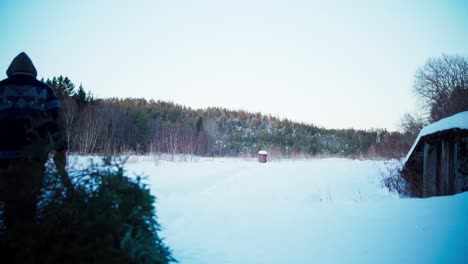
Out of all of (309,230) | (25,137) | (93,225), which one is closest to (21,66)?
(25,137)

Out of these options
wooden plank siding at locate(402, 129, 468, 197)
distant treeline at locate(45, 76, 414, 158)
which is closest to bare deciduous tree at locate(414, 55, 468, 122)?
distant treeline at locate(45, 76, 414, 158)

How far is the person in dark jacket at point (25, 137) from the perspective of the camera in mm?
1561

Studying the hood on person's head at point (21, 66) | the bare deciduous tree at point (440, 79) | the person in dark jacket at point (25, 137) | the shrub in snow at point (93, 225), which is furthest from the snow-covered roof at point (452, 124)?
the bare deciduous tree at point (440, 79)

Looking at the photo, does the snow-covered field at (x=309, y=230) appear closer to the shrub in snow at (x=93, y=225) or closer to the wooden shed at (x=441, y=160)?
the shrub in snow at (x=93, y=225)

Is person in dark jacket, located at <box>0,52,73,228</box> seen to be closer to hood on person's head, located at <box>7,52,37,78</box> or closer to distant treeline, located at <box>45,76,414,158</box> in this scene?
hood on person's head, located at <box>7,52,37,78</box>

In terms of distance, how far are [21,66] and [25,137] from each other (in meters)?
0.74

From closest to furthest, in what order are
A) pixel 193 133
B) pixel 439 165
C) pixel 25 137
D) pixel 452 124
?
pixel 25 137
pixel 452 124
pixel 439 165
pixel 193 133

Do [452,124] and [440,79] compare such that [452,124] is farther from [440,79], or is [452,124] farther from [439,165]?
[440,79]

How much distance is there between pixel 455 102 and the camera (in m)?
16.1

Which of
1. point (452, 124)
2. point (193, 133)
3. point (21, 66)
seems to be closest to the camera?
point (21, 66)

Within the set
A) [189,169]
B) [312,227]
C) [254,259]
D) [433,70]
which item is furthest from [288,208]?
[433,70]

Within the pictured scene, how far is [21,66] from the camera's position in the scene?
257 centimetres

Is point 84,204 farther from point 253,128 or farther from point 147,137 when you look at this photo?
point 253,128

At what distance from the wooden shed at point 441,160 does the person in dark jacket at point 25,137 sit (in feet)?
22.6
